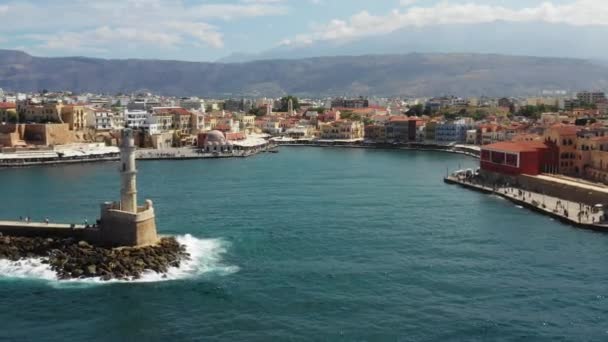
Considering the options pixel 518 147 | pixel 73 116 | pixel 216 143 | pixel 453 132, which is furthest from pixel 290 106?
pixel 518 147

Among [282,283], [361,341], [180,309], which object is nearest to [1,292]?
[180,309]

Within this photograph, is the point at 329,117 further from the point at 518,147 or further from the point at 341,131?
the point at 518,147

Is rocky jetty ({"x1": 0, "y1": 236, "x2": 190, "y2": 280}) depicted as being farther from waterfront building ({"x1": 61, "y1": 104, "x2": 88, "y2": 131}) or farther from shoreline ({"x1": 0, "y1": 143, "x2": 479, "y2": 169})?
waterfront building ({"x1": 61, "y1": 104, "x2": 88, "y2": 131})

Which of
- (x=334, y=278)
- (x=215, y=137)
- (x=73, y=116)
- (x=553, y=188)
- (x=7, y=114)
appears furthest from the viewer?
(x=215, y=137)

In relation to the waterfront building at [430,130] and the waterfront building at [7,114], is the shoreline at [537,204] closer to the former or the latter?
the waterfront building at [430,130]

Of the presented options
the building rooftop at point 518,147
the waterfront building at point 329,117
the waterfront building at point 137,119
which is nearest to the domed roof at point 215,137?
the waterfront building at point 137,119

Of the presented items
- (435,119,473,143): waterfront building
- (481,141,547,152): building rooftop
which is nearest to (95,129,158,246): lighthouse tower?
(481,141,547,152): building rooftop

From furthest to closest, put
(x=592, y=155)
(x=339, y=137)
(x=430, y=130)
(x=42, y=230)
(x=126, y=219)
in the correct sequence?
(x=339, y=137) → (x=430, y=130) → (x=592, y=155) → (x=42, y=230) → (x=126, y=219)
